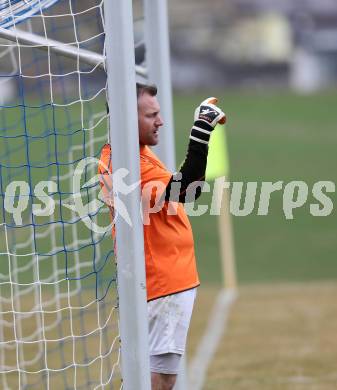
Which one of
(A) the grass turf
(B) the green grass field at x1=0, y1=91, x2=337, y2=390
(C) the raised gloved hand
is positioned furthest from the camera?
(B) the green grass field at x1=0, y1=91, x2=337, y2=390

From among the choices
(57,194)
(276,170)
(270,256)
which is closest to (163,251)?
(57,194)

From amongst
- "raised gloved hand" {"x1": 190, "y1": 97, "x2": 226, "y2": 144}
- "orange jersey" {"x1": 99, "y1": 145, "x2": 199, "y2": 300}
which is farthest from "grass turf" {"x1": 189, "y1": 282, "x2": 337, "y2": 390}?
"raised gloved hand" {"x1": 190, "y1": 97, "x2": 226, "y2": 144}

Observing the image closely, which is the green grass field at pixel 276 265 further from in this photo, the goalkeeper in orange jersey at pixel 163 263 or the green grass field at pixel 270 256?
the goalkeeper in orange jersey at pixel 163 263

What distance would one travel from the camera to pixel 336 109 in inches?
1232

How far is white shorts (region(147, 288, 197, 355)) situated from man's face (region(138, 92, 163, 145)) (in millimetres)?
800

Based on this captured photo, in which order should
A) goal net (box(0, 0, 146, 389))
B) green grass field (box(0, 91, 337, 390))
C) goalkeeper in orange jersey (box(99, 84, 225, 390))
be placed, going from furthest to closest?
green grass field (box(0, 91, 337, 390)) → goal net (box(0, 0, 146, 389)) → goalkeeper in orange jersey (box(99, 84, 225, 390))

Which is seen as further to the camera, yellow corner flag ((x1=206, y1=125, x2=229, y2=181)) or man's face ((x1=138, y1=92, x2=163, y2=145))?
yellow corner flag ((x1=206, y1=125, x2=229, y2=181))

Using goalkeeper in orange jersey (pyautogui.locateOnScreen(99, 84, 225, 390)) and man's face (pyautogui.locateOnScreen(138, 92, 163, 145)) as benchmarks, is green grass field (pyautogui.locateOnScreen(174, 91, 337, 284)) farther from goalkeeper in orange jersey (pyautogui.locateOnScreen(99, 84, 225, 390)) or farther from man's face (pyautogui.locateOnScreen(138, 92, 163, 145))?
man's face (pyautogui.locateOnScreen(138, 92, 163, 145))

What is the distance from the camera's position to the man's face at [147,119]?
558cm

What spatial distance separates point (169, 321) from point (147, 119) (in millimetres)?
1026

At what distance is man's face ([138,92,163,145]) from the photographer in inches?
220

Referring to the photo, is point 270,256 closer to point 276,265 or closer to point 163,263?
point 276,265

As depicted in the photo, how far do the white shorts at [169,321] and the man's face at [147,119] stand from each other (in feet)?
2.62

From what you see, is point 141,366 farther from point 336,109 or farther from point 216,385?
point 336,109
